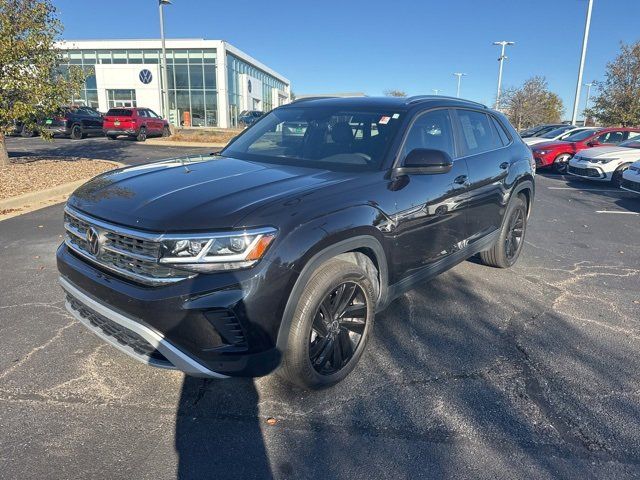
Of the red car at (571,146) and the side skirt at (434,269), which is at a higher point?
the red car at (571,146)

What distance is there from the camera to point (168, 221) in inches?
95.0

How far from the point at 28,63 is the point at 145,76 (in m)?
32.0

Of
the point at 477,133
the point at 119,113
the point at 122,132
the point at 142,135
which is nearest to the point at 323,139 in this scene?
the point at 477,133

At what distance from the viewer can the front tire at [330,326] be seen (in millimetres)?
2623

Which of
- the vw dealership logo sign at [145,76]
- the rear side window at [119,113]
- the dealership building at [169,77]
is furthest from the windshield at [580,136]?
the vw dealership logo sign at [145,76]

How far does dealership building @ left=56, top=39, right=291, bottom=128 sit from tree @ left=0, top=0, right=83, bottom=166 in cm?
3023

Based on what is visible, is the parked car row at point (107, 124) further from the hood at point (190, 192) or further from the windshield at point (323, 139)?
the hood at point (190, 192)

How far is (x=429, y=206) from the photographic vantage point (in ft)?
11.6

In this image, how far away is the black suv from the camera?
76.5 feet

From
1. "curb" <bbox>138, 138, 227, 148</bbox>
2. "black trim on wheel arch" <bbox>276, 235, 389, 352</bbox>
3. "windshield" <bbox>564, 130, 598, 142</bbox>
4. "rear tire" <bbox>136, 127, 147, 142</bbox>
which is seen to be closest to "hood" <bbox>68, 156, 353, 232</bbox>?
"black trim on wheel arch" <bbox>276, 235, 389, 352</bbox>

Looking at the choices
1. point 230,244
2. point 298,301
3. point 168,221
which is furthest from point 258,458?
point 168,221

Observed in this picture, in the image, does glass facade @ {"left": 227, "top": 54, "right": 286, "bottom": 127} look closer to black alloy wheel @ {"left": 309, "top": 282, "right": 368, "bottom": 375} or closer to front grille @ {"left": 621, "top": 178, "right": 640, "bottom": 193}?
front grille @ {"left": 621, "top": 178, "right": 640, "bottom": 193}

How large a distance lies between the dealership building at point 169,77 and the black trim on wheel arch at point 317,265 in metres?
40.1

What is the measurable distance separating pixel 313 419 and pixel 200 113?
41585 millimetres
